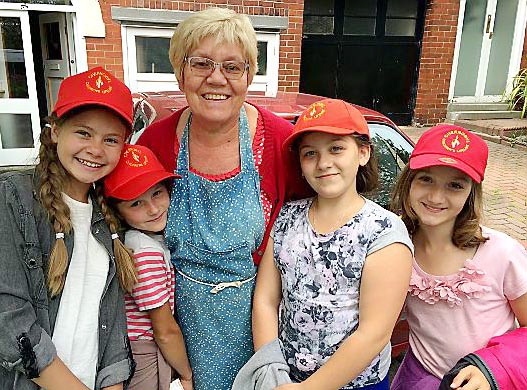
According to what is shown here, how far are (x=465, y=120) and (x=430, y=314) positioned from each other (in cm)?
918

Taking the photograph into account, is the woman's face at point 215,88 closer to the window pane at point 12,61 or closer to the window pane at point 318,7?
the window pane at point 12,61

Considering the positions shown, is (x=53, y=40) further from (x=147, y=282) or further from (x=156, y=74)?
(x=147, y=282)

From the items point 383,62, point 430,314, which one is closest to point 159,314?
point 430,314

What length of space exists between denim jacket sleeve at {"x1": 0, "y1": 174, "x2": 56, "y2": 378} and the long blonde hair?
0.04m

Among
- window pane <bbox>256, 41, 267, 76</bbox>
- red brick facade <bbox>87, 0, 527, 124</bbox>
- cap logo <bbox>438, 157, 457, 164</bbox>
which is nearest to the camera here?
cap logo <bbox>438, 157, 457, 164</bbox>

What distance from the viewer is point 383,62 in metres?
9.39

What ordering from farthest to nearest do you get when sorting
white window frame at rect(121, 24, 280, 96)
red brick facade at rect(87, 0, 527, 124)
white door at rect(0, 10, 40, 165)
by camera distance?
1. white window frame at rect(121, 24, 280, 96)
2. red brick facade at rect(87, 0, 527, 124)
3. white door at rect(0, 10, 40, 165)

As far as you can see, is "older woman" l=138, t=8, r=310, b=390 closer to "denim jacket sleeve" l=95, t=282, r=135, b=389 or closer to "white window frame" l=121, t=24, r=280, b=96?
"denim jacket sleeve" l=95, t=282, r=135, b=389

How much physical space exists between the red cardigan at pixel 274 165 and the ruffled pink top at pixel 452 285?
1.66 ft

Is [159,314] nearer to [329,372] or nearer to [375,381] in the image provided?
[329,372]

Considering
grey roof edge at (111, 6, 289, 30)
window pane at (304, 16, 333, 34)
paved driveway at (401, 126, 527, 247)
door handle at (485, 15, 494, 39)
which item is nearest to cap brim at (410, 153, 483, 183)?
paved driveway at (401, 126, 527, 247)

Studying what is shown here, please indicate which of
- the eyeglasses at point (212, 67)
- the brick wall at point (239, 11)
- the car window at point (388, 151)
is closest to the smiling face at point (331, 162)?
the eyeglasses at point (212, 67)

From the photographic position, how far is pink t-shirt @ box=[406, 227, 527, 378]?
1632 mm

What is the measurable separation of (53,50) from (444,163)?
766cm
